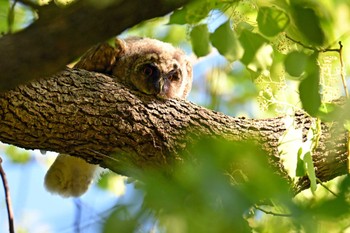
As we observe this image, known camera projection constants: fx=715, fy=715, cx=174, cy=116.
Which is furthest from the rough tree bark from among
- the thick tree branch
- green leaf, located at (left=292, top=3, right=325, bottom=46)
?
the thick tree branch

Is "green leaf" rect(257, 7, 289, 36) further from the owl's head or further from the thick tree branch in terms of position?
the owl's head

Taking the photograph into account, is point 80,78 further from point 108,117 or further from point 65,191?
point 65,191

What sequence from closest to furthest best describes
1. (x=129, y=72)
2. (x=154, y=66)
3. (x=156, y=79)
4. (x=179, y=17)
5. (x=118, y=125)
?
(x=179, y=17)
(x=118, y=125)
(x=129, y=72)
(x=156, y=79)
(x=154, y=66)

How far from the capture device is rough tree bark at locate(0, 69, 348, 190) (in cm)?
350

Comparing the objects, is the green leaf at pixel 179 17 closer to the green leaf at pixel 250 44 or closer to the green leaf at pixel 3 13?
the green leaf at pixel 250 44

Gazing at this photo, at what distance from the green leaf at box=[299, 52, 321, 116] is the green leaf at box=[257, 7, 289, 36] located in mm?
208

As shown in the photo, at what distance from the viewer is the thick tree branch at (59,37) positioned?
1645 mm

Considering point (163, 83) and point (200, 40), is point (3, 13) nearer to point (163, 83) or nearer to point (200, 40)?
point (200, 40)

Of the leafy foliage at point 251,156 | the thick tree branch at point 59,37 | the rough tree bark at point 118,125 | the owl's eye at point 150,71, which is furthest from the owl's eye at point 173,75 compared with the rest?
the thick tree branch at point 59,37

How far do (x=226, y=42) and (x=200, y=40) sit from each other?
0.49ft

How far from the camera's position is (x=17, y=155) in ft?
23.0

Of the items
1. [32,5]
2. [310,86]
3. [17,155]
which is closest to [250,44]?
[310,86]

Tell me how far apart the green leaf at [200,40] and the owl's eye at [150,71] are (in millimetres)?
2403

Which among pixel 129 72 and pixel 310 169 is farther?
pixel 129 72
